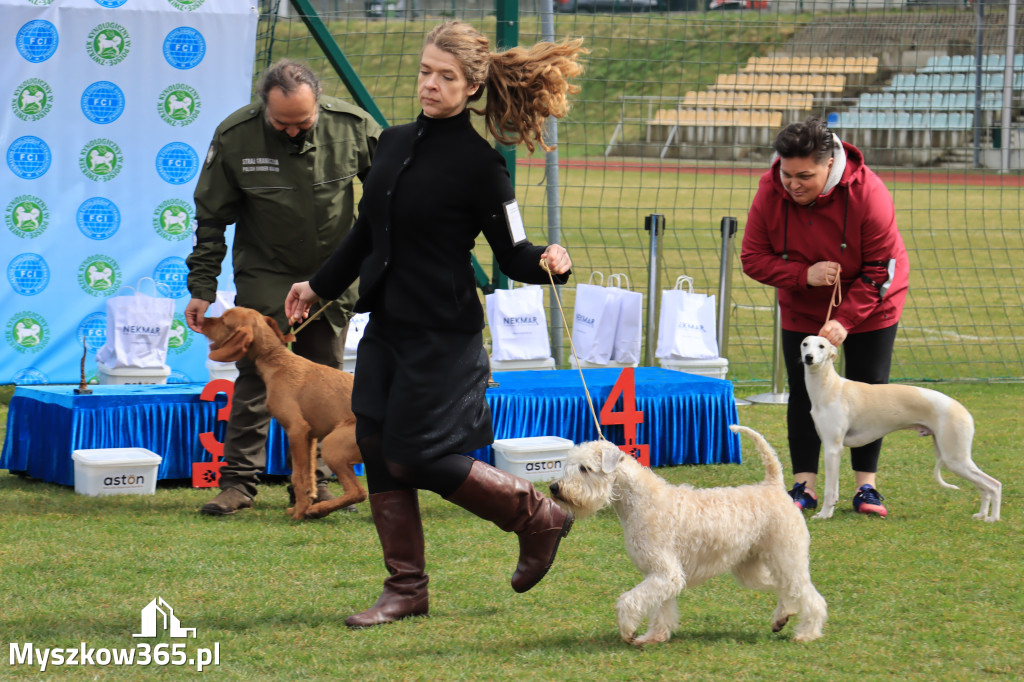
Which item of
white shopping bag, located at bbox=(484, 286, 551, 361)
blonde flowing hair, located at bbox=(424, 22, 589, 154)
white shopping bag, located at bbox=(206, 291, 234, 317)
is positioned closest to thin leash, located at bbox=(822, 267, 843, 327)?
blonde flowing hair, located at bbox=(424, 22, 589, 154)

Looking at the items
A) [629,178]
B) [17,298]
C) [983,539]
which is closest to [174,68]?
[17,298]

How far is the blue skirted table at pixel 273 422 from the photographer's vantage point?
5672 millimetres

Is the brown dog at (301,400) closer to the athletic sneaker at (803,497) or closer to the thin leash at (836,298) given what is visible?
the athletic sneaker at (803,497)

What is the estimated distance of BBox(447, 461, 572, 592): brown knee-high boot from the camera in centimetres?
360

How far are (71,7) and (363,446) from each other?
17.1 ft

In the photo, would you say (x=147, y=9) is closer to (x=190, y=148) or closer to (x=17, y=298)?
(x=190, y=148)

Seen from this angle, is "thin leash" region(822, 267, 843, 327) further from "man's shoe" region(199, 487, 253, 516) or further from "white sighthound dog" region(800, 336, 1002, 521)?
"man's shoe" region(199, 487, 253, 516)

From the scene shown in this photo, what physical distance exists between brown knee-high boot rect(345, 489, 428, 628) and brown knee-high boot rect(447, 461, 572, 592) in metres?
0.16

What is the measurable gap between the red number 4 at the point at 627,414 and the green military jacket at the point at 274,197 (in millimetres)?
1601

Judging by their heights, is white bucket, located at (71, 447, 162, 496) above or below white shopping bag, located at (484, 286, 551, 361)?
below

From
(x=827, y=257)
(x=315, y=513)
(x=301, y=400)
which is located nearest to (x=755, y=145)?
(x=827, y=257)

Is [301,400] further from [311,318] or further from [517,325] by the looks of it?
[517,325]

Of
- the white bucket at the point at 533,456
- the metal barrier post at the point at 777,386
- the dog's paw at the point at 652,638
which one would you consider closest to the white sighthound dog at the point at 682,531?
the dog's paw at the point at 652,638

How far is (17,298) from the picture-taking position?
25.3 ft
